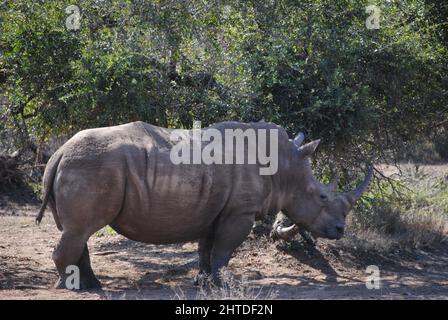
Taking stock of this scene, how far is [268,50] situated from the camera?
10.0m

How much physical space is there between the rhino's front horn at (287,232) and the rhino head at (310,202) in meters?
0.52

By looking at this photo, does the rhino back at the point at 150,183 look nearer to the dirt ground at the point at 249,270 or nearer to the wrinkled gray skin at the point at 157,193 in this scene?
the wrinkled gray skin at the point at 157,193

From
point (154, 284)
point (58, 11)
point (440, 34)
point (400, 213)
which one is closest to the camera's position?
point (154, 284)

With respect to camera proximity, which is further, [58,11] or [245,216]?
[58,11]

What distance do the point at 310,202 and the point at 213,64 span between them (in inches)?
103

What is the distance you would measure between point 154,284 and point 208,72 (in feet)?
10.4

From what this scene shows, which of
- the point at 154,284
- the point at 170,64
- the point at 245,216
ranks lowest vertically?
the point at 154,284

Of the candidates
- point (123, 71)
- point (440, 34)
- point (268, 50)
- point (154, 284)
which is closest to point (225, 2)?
point (268, 50)

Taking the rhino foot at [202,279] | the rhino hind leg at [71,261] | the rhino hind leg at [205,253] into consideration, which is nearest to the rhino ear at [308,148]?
the rhino hind leg at [205,253]

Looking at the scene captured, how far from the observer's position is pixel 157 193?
26.4 feet

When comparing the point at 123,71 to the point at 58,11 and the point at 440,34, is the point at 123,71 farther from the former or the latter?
the point at 440,34

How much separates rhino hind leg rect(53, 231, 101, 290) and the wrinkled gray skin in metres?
0.01

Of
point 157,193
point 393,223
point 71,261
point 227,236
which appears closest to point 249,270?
point 227,236

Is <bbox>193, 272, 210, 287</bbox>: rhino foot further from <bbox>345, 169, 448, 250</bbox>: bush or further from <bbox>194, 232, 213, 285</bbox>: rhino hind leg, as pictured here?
<bbox>345, 169, 448, 250</bbox>: bush
